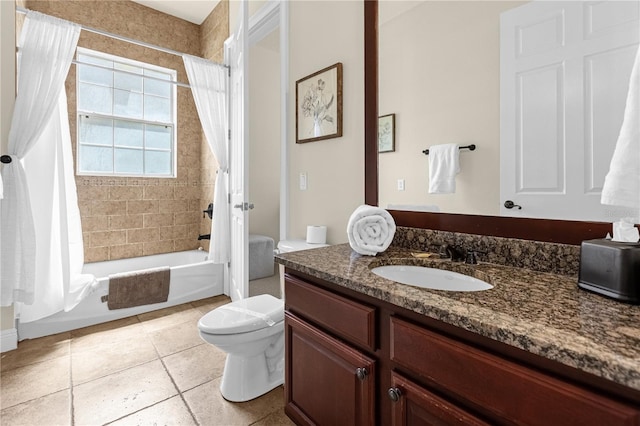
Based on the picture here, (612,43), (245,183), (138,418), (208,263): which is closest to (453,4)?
(612,43)

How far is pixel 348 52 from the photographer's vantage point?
1.72 m

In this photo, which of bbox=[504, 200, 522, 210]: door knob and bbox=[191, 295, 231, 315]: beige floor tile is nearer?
bbox=[504, 200, 522, 210]: door knob

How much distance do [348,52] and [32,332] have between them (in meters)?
2.96

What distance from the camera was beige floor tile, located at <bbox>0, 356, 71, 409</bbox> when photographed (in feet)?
5.33

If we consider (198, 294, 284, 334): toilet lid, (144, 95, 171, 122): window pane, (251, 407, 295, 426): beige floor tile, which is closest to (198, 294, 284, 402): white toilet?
(198, 294, 284, 334): toilet lid

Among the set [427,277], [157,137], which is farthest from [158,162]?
[427,277]

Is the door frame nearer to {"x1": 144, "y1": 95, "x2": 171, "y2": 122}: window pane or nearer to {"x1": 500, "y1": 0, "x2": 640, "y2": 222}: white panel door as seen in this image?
{"x1": 500, "y1": 0, "x2": 640, "y2": 222}: white panel door

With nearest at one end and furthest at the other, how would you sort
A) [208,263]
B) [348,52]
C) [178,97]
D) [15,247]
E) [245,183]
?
[348,52] < [15,247] < [245,183] < [208,263] < [178,97]

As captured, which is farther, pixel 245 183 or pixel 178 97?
pixel 178 97

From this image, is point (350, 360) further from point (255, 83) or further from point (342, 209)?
point (255, 83)

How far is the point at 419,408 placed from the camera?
0.77m

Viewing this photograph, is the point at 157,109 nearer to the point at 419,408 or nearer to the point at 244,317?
the point at 244,317

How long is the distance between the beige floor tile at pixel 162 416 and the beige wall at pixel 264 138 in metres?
2.42

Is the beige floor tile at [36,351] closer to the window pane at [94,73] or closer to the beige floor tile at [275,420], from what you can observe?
the beige floor tile at [275,420]
